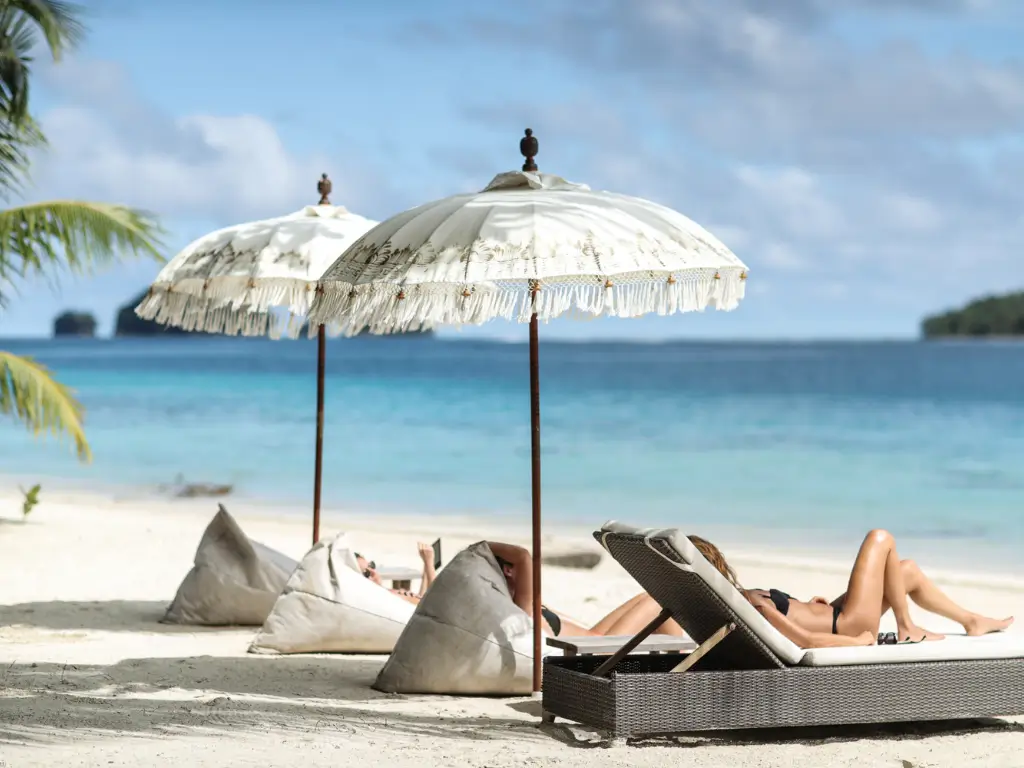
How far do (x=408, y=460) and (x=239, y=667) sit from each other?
64.7 ft

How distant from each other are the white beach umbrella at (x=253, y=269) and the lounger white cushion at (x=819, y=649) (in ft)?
9.19

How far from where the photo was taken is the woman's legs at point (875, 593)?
5621mm

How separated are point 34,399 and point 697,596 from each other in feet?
24.3

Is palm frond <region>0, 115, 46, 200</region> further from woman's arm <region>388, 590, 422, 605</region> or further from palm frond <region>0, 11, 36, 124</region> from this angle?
woman's arm <region>388, 590, 422, 605</region>

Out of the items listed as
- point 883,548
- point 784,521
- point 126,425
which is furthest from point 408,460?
point 883,548

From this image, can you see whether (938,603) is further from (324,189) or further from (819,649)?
(324,189)

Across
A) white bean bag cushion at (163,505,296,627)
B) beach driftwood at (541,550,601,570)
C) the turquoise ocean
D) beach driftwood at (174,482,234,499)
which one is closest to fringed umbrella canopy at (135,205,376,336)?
white bean bag cushion at (163,505,296,627)

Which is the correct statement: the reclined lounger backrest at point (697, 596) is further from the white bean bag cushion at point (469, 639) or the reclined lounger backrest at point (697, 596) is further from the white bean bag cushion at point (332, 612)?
the white bean bag cushion at point (332, 612)

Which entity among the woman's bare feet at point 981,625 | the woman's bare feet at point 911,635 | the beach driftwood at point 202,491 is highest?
the woman's bare feet at point 981,625

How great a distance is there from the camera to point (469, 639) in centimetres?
572

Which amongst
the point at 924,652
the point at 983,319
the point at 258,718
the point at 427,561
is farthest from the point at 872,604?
the point at 983,319

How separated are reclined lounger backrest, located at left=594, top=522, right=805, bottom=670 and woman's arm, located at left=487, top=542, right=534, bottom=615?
79cm

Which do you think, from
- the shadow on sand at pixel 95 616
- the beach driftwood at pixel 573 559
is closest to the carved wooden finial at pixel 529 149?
the shadow on sand at pixel 95 616

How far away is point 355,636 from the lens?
22.3 ft
